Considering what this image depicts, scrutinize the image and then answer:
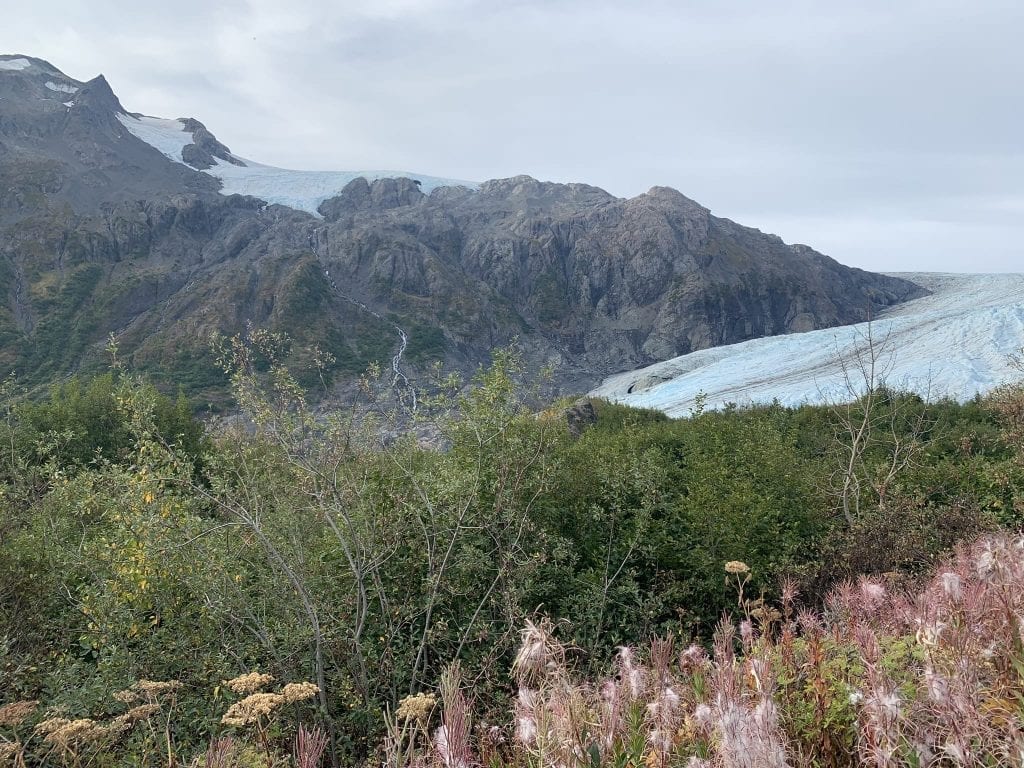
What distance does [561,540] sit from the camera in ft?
24.3

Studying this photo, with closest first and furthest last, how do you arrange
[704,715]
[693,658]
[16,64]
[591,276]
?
[704,715] → [693,658] → [591,276] → [16,64]

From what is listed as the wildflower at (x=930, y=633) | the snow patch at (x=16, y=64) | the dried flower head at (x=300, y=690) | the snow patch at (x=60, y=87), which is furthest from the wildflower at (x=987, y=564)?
the snow patch at (x=16, y=64)

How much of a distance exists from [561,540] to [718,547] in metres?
2.75

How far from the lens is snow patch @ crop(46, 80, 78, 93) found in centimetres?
11862

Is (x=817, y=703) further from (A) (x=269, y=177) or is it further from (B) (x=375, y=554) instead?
(A) (x=269, y=177)

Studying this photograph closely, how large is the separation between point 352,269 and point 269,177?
125 feet

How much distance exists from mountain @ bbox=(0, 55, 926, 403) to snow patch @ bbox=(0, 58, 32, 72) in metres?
11.5

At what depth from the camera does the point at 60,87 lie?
395 feet

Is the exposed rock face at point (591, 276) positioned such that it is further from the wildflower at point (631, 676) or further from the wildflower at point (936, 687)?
the wildflower at point (936, 687)

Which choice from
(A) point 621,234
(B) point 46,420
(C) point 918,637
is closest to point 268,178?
(A) point 621,234

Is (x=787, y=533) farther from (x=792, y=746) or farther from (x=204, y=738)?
(x=204, y=738)

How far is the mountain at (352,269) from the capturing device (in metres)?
72.5

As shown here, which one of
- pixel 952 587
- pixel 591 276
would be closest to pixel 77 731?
pixel 952 587

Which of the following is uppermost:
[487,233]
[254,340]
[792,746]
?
[487,233]
